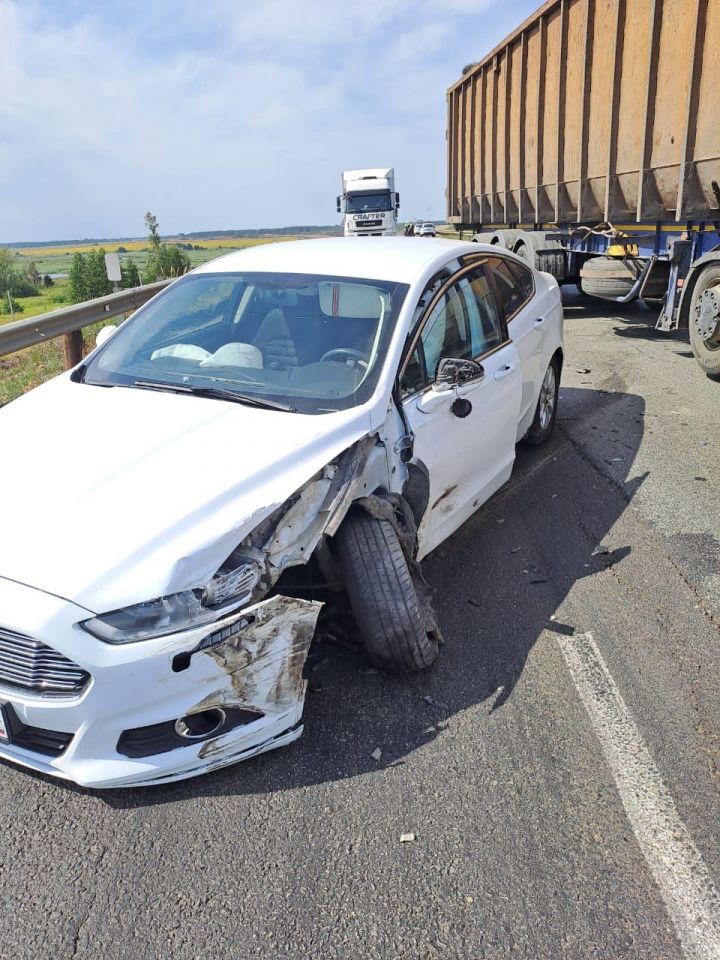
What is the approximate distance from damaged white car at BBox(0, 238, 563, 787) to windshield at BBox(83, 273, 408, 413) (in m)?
0.01

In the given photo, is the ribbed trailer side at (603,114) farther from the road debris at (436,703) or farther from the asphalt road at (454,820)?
the road debris at (436,703)

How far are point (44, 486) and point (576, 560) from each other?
2920mm

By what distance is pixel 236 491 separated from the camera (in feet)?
9.30

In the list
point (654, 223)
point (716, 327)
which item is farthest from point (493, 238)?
point (716, 327)

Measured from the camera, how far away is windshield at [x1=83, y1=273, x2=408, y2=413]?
365 cm

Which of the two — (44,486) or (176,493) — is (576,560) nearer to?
(176,493)

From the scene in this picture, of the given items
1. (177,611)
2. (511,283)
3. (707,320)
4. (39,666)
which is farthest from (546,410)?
(39,666)

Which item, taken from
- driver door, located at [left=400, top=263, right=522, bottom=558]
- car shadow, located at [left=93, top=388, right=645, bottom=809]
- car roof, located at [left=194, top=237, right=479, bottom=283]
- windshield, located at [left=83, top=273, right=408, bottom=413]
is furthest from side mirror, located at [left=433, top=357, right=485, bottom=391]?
car shadow, located at [left=93, top=388, right=645, bottom=809]

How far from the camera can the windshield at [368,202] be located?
29.6 m

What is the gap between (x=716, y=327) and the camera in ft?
26.9

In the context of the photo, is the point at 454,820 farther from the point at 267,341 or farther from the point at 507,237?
the point at 507,237

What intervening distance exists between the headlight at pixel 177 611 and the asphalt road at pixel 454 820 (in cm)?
67

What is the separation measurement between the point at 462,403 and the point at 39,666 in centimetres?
237

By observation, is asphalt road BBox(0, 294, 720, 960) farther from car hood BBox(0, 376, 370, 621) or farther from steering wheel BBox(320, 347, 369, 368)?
steering wheel BBox(320, 347, 369, 368)
